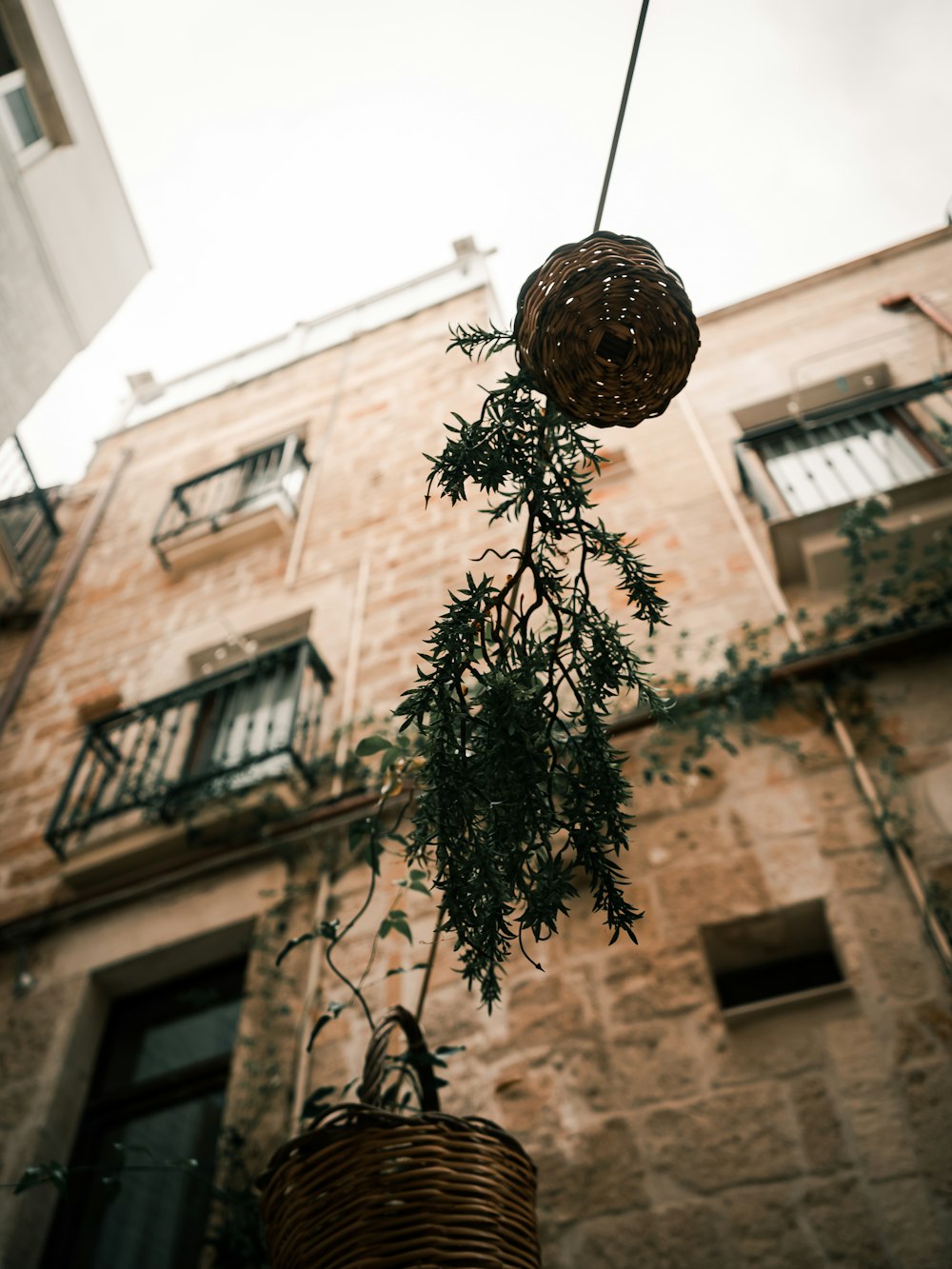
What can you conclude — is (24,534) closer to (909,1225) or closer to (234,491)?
(234,491)

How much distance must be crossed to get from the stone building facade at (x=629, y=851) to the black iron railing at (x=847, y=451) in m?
0.02

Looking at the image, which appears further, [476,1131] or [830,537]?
[830,537]

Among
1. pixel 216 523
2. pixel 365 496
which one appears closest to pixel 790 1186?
pixel 365 496

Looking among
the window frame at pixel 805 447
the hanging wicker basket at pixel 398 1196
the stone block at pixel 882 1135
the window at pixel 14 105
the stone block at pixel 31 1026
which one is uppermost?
the window at pixel 14 105

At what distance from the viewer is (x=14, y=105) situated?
695 centimetres

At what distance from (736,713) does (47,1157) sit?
3.35m

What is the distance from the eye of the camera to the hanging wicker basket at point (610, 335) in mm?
1737

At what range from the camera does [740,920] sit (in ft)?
10.7

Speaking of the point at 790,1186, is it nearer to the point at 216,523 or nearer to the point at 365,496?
the point at 365,496

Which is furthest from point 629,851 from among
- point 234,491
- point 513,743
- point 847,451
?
point 234,491

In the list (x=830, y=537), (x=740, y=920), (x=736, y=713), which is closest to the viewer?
(x=740, y=920)

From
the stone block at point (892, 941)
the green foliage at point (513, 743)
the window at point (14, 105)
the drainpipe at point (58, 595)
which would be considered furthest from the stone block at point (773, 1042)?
the window at point (14, 105)

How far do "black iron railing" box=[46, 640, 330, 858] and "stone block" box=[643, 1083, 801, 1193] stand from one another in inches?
94.7

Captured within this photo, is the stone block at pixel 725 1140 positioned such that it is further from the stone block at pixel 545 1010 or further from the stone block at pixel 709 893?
the stone block at pixel 709 893
